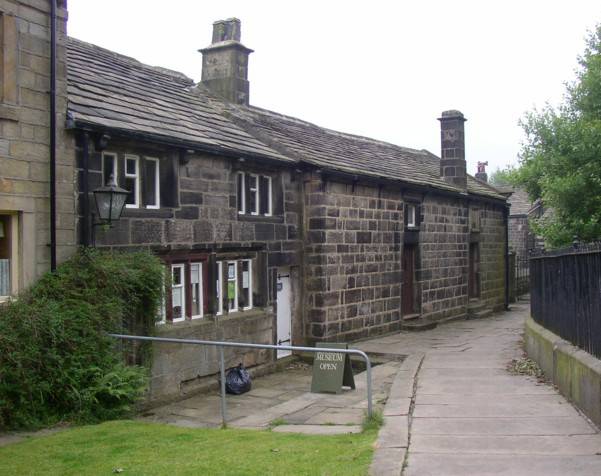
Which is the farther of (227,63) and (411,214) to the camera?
(411,214)

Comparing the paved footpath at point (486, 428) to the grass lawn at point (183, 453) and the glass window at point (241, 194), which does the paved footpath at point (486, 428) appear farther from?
the glass window at point (241, 194)

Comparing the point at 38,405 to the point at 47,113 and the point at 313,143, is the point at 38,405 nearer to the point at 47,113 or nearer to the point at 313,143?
Answer: the point at 47,113

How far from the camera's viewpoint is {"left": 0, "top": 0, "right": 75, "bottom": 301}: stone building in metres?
8.72

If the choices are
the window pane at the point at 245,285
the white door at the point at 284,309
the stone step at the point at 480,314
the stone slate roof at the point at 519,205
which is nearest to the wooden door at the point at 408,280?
the stone step at the point at 480,314

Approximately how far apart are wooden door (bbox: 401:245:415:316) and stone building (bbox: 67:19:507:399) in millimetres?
56

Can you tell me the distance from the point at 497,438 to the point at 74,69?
29.6ft

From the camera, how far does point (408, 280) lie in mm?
19297

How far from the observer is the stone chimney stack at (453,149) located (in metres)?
22.8

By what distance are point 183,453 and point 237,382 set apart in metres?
4.89

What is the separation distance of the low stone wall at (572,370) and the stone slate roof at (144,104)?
618 centimetres

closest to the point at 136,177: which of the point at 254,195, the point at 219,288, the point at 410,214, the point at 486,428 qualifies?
the point at 219,288

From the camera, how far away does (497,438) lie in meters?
6.80

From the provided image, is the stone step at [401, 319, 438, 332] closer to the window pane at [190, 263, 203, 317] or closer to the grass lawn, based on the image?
the window pane at [190, 263, 203, 317]

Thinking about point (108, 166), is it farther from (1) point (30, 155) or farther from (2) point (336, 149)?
(2) point (336, 149)
